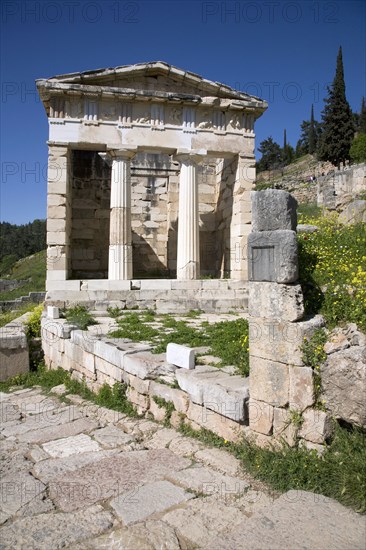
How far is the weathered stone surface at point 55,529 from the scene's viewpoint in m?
3.09

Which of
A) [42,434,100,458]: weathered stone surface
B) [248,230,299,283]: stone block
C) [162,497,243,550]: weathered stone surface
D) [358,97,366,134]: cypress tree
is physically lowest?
[42,434,100,458]: weathered stone surface

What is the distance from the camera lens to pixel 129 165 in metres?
13.3

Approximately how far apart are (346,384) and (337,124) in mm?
42211

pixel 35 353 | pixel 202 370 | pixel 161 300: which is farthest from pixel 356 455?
pixel 161 300

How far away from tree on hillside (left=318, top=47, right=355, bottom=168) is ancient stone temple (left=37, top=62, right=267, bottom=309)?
28.9 meters

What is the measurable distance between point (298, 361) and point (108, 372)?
3.69 m

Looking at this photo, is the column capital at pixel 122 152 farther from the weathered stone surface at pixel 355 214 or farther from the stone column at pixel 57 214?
the weathered stone surface at pixel 355 214

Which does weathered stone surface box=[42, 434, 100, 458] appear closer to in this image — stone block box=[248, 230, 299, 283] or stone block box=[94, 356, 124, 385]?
stone block box=[94, 356, 124, 385]

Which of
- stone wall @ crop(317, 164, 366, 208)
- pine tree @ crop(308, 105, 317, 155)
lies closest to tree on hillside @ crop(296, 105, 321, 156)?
pine tree @ crop(308, 105, 317, 155)

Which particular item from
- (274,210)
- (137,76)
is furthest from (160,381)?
(137,76)

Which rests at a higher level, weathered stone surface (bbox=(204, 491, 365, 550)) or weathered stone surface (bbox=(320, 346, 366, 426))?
weathered stone surface (bbox=(320, 346, 366, 426))

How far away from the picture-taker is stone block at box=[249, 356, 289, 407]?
3.90 metres

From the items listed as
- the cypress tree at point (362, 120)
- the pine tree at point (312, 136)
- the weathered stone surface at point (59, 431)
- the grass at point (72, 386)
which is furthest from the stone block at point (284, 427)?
the pine tree at point (312, 136)

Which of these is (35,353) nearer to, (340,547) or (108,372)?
(108,372)
